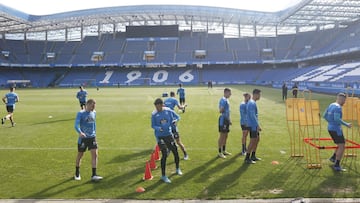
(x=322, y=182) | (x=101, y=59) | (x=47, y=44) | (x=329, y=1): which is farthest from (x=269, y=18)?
(x=322, y=182)

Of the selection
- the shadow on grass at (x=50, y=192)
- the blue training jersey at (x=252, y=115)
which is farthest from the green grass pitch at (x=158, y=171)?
the blue training jersey at (x=252, y=115)

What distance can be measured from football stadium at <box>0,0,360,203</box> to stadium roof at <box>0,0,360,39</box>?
28 cm

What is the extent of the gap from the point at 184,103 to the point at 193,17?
50899 mm

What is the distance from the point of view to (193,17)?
72.8 m

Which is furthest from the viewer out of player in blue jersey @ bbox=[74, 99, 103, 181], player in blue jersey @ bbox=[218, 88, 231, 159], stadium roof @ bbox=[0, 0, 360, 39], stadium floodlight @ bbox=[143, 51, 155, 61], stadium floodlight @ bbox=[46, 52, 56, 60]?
stadium floodlight @ bbox=[46, 52, 56, 60]

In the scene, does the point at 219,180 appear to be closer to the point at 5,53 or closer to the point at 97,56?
the point at 97,56

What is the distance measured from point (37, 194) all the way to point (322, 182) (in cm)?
658

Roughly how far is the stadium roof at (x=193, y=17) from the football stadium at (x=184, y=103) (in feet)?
0.92

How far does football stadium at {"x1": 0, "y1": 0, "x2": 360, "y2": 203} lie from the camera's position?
7.91 meters

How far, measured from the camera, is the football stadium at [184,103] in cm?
791

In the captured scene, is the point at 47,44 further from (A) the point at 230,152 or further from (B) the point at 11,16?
(A) the point at 230,152

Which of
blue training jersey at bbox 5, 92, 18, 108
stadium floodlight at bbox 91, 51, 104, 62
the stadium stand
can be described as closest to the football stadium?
the stadium stand

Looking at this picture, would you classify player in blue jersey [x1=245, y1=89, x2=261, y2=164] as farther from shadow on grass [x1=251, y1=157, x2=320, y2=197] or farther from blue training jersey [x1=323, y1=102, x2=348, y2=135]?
blue training jersey [x1=323, y1=102, x2=348, y2=135]

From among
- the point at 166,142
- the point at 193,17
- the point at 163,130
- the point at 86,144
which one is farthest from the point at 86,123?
the point at 193,17
